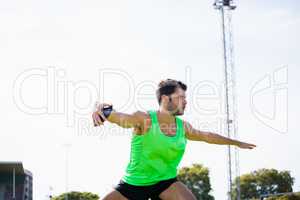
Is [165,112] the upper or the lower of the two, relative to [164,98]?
lower

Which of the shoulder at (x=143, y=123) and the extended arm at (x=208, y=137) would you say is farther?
the extended arm at (x=208, y=137)

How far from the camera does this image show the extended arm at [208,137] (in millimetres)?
7371

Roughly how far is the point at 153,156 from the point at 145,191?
1.46 ft

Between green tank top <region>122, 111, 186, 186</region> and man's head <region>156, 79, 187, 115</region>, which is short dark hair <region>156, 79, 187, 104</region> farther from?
green tank top <region>122, 111, 186, 186</region>

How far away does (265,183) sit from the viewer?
219ft

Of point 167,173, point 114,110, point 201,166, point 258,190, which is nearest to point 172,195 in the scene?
point 167,173

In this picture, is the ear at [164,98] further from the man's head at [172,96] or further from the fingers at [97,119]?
the fingers at [97,119]

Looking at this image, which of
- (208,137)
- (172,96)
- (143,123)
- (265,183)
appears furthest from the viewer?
(265,183)

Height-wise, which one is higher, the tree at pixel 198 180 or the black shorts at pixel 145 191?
the black shorts at pixel 145 191

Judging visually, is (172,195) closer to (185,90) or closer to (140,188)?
(140,188)

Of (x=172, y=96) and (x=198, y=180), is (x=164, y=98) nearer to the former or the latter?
(x=172, y=96)

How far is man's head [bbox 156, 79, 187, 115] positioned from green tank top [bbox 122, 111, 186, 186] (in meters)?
0.30

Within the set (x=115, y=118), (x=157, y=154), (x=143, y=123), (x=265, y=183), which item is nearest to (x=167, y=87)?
(x=143, y=123)

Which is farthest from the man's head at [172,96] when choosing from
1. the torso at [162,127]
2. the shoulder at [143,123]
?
the shoulder at [143,123]
